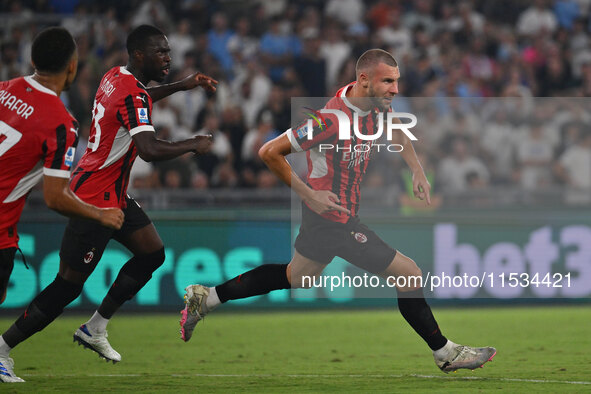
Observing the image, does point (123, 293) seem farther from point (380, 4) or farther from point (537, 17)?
point (537, 17)

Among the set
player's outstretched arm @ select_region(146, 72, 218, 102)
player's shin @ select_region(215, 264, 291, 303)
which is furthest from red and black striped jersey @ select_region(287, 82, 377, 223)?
player's outstretched arm @ select_region(146, 72, 218, 102)

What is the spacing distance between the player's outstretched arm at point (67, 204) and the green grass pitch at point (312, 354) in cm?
138

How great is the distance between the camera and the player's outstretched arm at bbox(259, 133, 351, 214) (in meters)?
6.95

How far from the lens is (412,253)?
12078mm

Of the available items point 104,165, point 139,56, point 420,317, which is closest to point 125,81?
point 139,56

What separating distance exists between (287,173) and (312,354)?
8.08 feet

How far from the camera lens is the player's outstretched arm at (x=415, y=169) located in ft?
24.0

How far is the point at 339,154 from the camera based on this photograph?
23.5 ft

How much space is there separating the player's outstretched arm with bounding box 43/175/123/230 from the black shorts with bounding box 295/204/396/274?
166cm

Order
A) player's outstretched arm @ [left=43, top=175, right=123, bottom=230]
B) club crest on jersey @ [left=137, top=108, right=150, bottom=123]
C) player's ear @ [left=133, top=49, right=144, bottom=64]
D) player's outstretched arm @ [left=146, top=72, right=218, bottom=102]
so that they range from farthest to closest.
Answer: player's outstretched arm @ [left=146, top=72, right=218, bottom=102] → player's ear @ [left=133, top=49, right=144, bottom=64] → club crest on jersey @ [left=137, top=108, right=150, bottom=123] → player's outstretched arm @ [left=43, top=175, right=123, bottom=230]

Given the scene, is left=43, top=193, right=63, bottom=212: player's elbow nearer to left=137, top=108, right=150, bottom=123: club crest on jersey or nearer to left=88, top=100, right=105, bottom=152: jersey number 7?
left=137, top=108, right=150, bottom=123: club crest on jersey

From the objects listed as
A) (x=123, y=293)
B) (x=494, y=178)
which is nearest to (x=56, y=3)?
(x=494, y=178)

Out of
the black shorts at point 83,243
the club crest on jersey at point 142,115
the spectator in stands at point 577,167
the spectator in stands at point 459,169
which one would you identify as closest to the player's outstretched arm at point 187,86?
the club crest on jersey at point 142,115

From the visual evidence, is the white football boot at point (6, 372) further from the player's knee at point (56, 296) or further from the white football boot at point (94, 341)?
the white football boot at point (94, 341)
